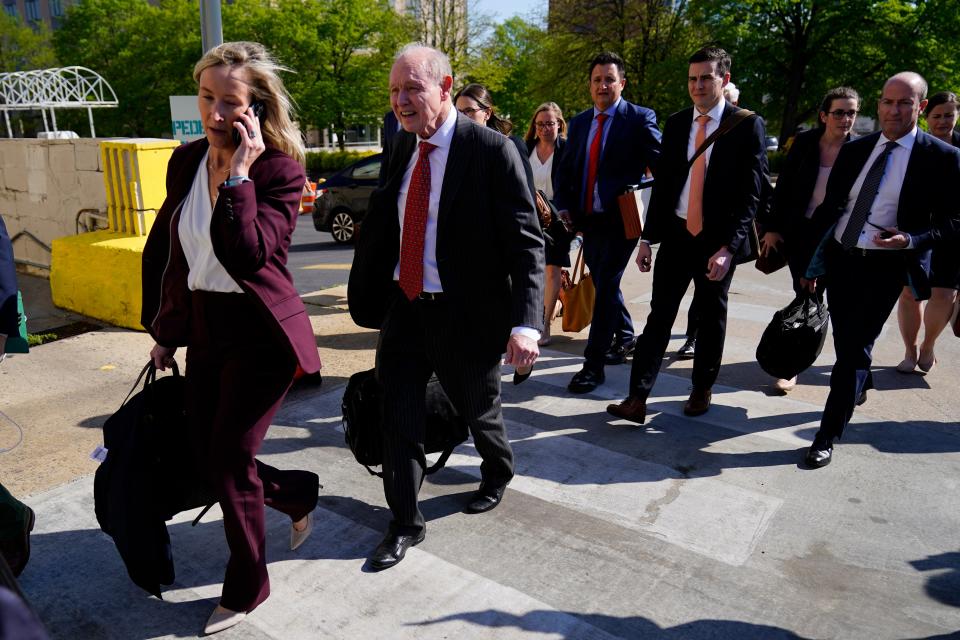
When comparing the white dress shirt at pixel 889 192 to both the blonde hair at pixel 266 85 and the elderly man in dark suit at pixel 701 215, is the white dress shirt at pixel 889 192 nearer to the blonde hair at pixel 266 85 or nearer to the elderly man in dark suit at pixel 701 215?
the elderly man in dark suit at pixel 701 215

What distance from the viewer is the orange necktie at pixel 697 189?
4480 mm

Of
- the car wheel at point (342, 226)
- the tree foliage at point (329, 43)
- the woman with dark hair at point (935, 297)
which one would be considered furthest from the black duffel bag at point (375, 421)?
the tree foliage at point (329, 43)

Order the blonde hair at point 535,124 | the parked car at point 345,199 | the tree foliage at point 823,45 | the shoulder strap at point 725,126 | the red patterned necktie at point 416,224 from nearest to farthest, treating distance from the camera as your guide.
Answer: the red patterned necktie at point 416,224
the shoulder strap at point 725,126
the blonde hair at point 535,124
the parked car at point 345,199
the tree foliage at point 823,45

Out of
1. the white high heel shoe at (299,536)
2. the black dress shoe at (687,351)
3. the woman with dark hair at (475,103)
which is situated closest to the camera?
the white high heel shoe at (299,536)

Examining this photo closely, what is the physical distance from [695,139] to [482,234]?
6.76 feet

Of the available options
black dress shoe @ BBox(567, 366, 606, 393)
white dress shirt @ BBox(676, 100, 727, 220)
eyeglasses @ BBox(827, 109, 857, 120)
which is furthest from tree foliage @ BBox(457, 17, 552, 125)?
white dress shirt @ BBox(676, 100, 727, 220)

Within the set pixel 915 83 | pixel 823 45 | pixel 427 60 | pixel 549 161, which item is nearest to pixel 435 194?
pixel 427 60

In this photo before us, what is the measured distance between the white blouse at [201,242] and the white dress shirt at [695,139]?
281cm

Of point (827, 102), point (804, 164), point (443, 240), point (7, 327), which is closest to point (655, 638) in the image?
point (443, 240)

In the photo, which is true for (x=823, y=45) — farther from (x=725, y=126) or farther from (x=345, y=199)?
(x=725, y=126)

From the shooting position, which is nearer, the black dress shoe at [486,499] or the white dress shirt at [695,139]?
the black dress shoe at [486,499]

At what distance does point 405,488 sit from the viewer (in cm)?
320

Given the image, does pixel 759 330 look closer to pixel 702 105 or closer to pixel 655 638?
pixel 702 105

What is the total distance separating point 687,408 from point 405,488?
230 centimetres
